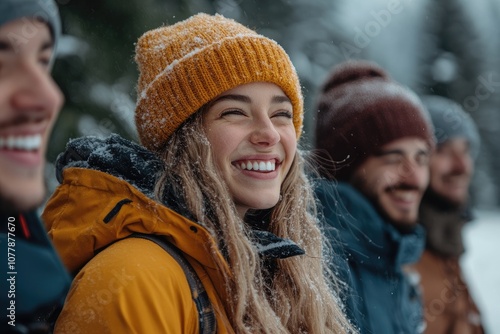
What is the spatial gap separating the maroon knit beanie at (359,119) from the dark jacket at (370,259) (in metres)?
0.15

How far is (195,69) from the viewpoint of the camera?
204 centimetres

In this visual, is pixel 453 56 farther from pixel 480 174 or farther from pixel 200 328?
pixel 200 328

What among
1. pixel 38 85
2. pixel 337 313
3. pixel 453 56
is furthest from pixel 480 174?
pixel 38 85

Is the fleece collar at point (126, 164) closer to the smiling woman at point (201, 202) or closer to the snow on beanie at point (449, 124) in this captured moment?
the smiling woman at point (201, 202)

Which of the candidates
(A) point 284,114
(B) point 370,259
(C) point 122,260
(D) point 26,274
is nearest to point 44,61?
(D) point 26,274

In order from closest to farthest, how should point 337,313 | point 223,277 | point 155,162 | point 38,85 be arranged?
point 38,85 → point 223,277 → point 155,162 → point 337,313

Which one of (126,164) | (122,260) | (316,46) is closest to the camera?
(122,260)

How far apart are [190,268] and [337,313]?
2.13ft

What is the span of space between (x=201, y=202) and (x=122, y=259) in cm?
36

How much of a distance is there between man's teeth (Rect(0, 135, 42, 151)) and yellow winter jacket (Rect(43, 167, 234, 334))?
49 centimetres

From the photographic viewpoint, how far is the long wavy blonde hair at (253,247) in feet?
6.13

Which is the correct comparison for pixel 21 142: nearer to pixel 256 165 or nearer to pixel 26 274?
pixel 26 274

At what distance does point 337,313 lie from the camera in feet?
7.16

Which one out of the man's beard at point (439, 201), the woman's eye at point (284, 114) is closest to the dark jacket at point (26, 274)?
A: the woman's eye at point (284, 114)
